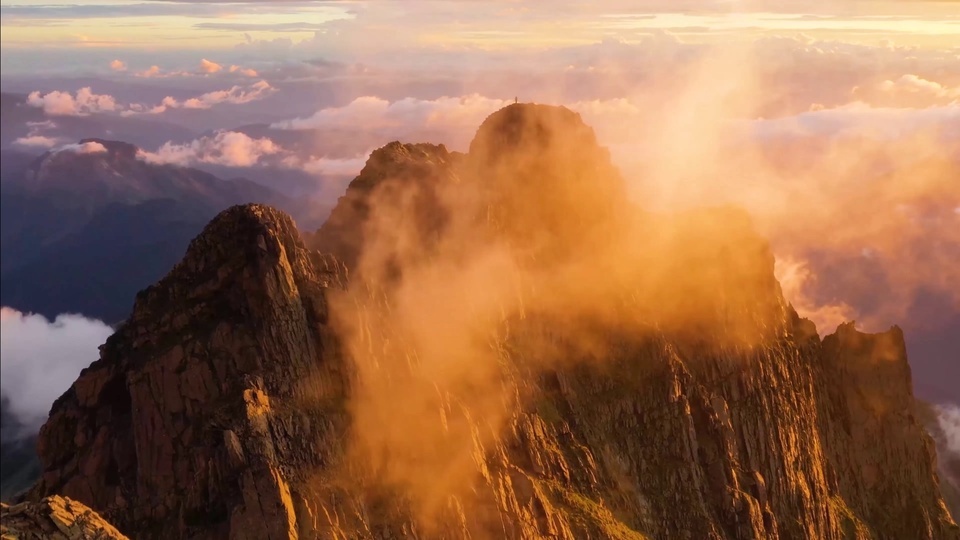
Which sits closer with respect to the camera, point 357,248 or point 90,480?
point 90,480

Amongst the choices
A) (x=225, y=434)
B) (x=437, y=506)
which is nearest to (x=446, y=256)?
(x=437, y=506)

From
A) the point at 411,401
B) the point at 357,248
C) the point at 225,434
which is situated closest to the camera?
the point at 225,434

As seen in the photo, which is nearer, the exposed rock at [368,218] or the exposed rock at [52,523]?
the exposed rock at [52,523]

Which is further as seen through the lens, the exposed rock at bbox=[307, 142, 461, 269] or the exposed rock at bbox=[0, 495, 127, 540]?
the exposed rock at bbox=[307, 142, 461, 269]

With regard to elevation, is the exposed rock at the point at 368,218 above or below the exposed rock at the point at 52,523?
above

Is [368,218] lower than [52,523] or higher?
higher

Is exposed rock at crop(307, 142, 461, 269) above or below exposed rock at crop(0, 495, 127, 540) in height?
above

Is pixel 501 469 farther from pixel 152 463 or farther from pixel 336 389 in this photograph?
pixel 152 463

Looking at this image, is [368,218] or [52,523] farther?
[368,218]
